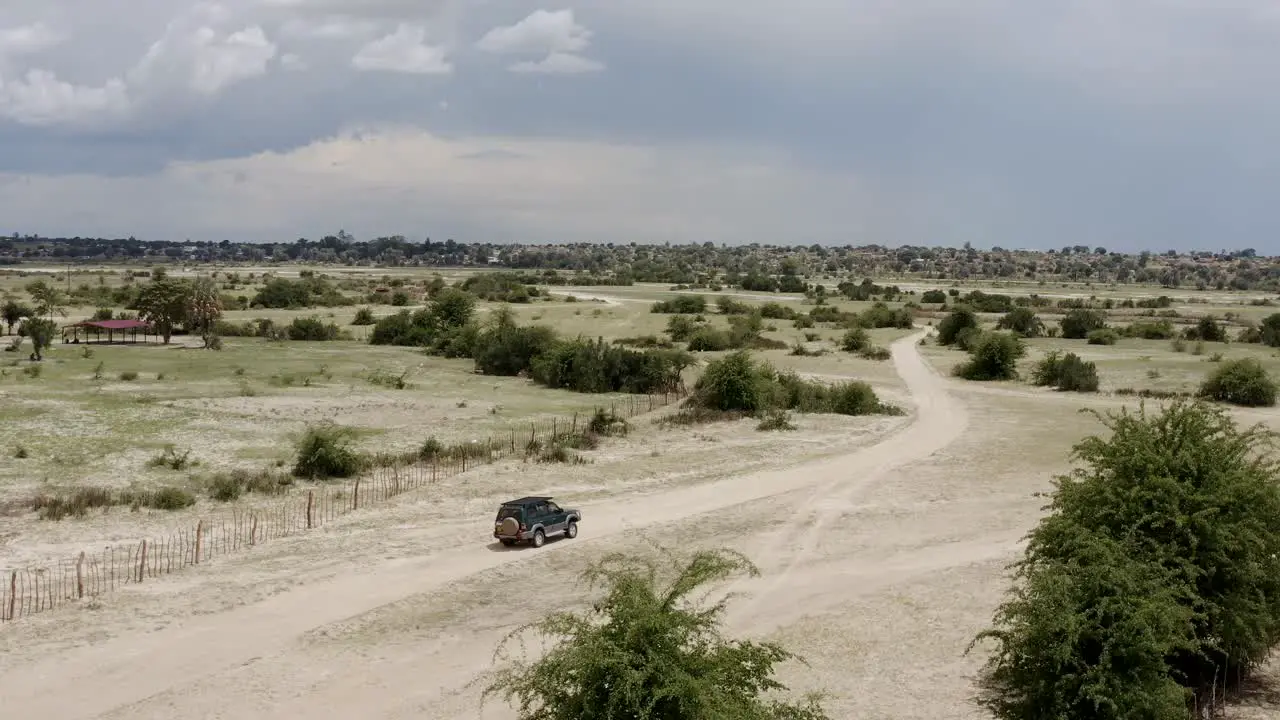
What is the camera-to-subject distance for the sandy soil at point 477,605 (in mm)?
19484

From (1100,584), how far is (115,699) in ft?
55.1

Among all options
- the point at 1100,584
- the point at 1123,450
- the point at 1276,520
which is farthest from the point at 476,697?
the point at 1276,520

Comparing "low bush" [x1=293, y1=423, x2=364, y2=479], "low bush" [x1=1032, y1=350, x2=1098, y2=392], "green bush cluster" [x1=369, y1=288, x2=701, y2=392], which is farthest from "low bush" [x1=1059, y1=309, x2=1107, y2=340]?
"low bush" [x1=293, y1=423, x2=364, y2=479]

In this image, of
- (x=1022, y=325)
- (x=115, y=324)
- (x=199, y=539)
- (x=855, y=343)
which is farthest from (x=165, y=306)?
(x=1022, y=325)

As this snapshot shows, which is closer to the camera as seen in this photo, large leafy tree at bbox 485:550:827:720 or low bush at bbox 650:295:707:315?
large leafy tree at bbox 485:550:827:720

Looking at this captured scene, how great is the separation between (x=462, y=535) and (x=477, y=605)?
5.78 meters

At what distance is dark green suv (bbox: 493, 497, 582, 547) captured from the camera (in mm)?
28438

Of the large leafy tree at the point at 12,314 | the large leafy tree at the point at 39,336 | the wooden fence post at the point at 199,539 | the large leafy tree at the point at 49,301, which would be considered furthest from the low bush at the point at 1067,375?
the large leafy tree at the point at 49,301

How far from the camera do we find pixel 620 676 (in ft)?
40.7

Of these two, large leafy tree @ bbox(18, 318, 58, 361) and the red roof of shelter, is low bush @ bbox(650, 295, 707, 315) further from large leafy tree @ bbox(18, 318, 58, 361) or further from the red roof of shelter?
large leafy tree @ bbox(18, 318, 58, 361)

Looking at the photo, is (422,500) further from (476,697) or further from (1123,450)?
(1123,450)

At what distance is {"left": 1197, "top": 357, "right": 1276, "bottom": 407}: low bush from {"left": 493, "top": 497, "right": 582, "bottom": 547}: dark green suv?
43833mm

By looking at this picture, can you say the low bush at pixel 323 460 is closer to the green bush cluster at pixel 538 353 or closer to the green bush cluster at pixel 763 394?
the green bush cluster at pixel 763 394

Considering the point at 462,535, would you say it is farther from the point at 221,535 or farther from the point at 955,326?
the point at 955,326
